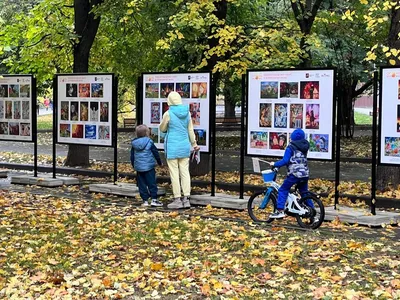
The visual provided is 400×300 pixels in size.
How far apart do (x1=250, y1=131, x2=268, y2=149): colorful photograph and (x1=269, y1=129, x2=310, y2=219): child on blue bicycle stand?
1.49m

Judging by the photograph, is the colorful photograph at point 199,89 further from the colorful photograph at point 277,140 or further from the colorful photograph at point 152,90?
the colorful photograph at point 277,140

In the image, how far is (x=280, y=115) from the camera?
965 cm

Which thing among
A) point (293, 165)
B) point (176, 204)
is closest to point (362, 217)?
point (293, 165)

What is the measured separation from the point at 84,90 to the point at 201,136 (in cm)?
301

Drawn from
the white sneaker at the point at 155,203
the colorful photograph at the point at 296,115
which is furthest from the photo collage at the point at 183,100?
the colorful photograph at the point at 296,115

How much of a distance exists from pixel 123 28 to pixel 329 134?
9.73 metres

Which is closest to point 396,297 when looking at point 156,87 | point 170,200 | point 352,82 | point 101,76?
point 170,200

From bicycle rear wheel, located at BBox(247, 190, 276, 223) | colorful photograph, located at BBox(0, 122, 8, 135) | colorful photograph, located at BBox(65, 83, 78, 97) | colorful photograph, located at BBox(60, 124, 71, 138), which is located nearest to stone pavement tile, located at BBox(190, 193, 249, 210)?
bicycle rear wheel, located at BBox(247, 190, 276, 223)

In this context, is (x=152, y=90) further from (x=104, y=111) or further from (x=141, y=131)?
(x=141, y=131)

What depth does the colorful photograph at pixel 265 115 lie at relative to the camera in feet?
32.0

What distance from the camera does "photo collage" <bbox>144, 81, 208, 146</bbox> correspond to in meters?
10.7

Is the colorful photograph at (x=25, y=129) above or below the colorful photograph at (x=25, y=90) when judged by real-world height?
below

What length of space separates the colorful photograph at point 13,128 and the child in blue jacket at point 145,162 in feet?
13.7

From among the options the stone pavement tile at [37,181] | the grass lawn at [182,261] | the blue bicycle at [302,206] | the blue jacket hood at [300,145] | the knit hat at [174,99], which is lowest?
the grass lawn at [182,261]
